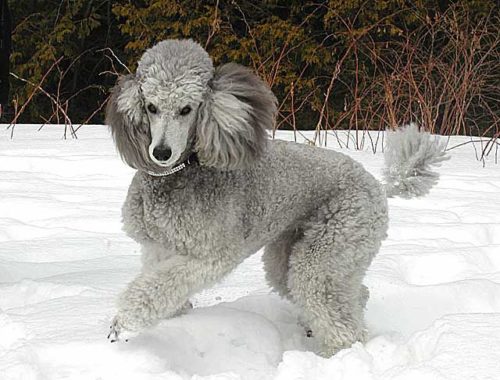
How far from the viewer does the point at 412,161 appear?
2777 mm

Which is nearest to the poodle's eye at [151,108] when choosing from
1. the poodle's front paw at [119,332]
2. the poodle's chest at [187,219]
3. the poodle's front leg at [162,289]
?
the poodle's chest at [187,219]

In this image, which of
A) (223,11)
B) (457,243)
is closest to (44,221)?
(457,243)

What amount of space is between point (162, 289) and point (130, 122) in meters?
0.53

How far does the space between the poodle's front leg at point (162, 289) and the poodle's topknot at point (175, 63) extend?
1.87 feet

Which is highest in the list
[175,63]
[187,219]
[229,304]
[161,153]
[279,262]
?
[175,63]

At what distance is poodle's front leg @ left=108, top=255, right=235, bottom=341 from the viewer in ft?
6.93

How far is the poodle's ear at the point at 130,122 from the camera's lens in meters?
2.23

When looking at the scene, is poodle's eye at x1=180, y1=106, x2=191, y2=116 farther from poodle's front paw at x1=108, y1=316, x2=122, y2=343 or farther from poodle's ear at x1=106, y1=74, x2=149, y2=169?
poodle's front paw at x1=108, y1=316, x2=122, y2=343

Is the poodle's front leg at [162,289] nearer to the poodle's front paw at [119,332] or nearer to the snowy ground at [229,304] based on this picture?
the poodle's front paw at [119,332]

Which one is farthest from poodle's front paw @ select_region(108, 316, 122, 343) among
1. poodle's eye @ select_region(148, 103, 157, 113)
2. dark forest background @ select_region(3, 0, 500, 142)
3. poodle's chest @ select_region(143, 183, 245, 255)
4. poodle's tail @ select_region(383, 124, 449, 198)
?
dark forest background @ select_region(3, 0, 500, 142)

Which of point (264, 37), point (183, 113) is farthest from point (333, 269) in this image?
point (264, 37)

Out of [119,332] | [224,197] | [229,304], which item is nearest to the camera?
[119,332]

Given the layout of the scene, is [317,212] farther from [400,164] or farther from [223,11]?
[223,11]

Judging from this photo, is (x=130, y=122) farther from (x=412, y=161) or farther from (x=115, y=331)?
(x=412, y=161)
